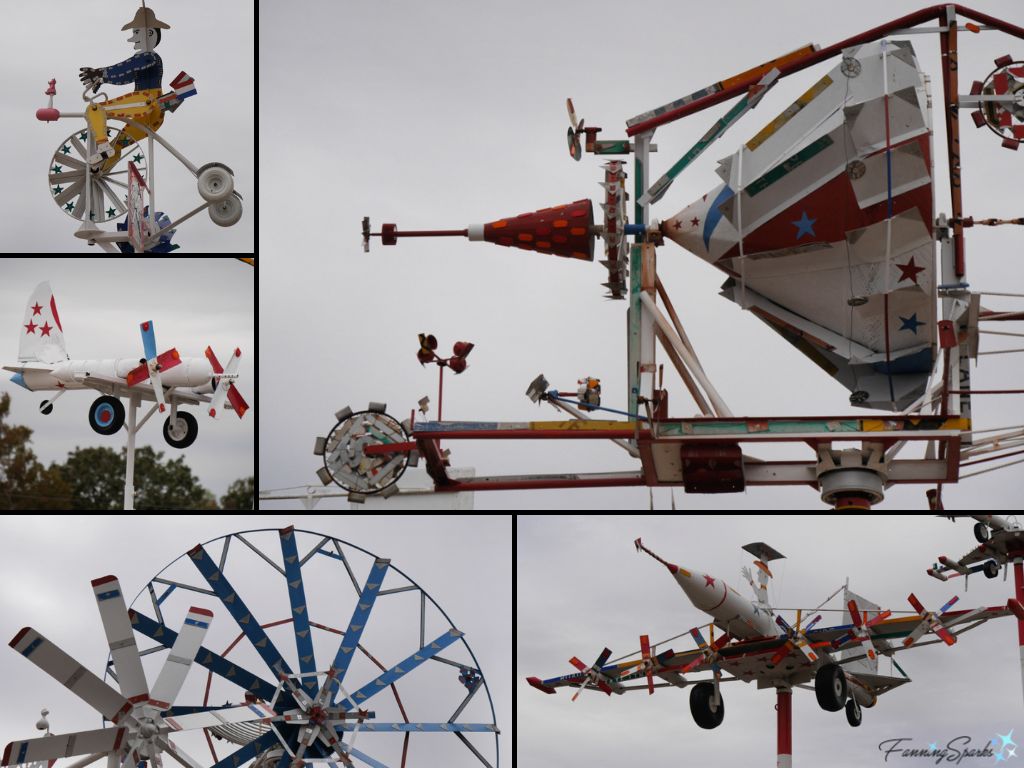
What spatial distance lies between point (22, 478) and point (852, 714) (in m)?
28.8

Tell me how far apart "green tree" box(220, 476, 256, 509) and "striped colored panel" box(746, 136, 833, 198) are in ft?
72.7

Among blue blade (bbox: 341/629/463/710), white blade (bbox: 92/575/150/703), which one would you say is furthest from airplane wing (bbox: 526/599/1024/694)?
white blade (bbox: 92/575/150/703)

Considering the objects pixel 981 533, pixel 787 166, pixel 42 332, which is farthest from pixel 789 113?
pixel 42 332

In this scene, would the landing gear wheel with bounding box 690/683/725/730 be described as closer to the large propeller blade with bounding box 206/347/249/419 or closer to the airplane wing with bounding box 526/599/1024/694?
the airplane wing with bounding box 526/599/1024/694

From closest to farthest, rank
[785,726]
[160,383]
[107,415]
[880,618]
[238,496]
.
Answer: [785,726], [880,618], [160,383], [107,415], [238,496]

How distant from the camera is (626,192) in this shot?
104 ft

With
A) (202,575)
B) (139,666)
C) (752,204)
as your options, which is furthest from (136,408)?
(752,204)

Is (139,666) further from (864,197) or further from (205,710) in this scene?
(864,197)

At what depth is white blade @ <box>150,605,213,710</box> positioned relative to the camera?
2803 cm

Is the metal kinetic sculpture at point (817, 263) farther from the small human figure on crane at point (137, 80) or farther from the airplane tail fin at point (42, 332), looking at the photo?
the airplane tail fin at point (42, 332)

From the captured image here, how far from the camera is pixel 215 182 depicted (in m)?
33.2

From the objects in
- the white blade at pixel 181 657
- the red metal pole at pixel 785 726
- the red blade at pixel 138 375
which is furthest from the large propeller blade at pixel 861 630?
the red blade at pixel 138 375

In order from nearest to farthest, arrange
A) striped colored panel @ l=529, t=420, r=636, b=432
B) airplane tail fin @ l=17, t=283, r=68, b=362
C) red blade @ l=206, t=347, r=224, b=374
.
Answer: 1. striped colored panel @ l=529, t=420, r=636, b=432
2. red blade @ l=206, t=347, r=224, b=374
3. airplane tail fin @ l=17, t=283, r=68, b=362

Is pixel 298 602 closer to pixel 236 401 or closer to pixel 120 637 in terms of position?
pixel 120 637
